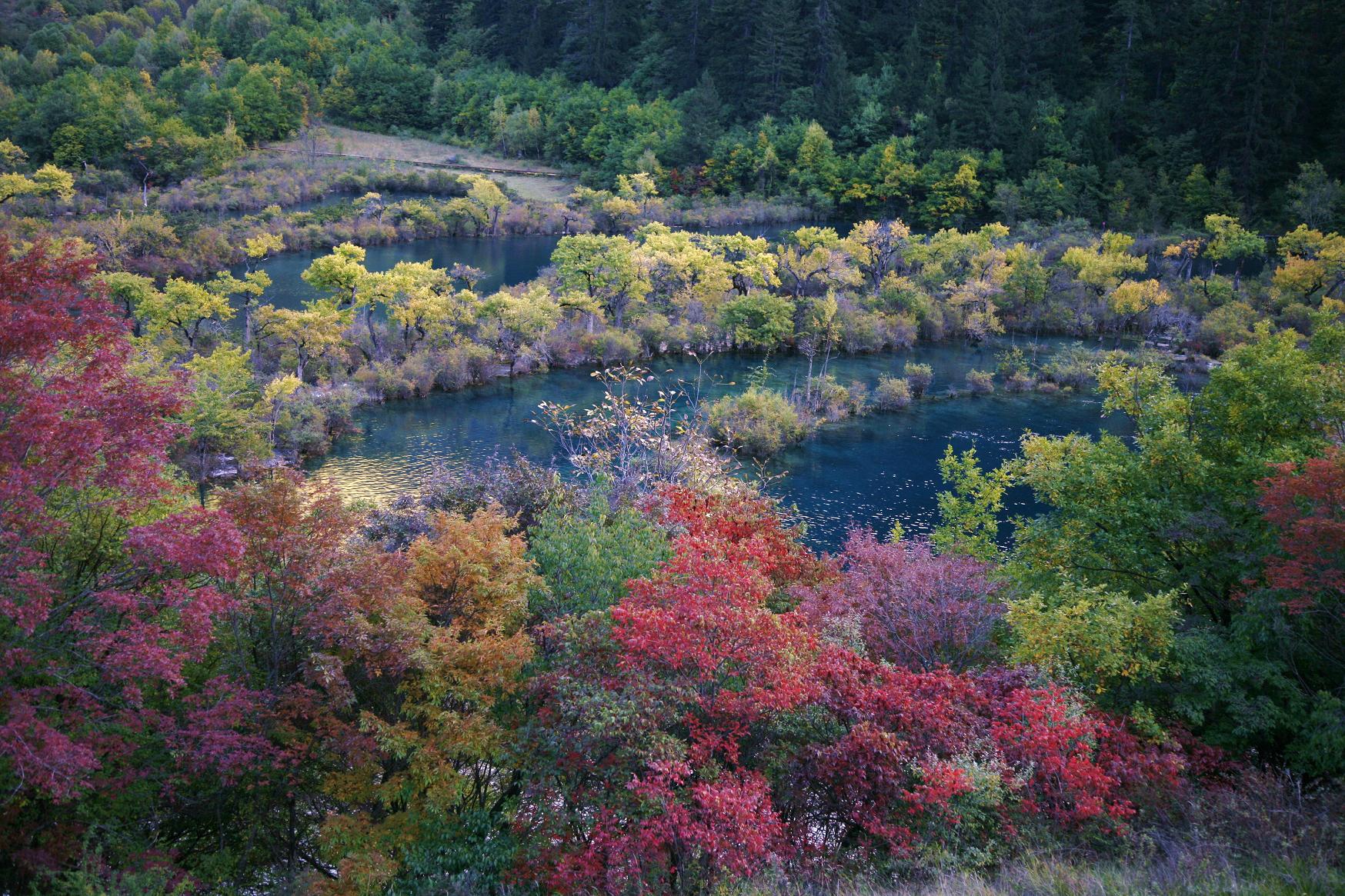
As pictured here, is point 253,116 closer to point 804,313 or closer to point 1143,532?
point 804,313

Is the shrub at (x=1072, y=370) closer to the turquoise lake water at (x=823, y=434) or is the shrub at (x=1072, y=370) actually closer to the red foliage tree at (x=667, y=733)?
the turquoise lake water at (x=823, y=434)

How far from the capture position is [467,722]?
1150 centimetres

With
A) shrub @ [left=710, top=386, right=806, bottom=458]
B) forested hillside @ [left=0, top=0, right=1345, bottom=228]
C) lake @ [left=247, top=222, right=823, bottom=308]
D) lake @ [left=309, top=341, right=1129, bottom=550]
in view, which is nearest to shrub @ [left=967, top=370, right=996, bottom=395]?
lake @ [left=309, top=341, right=1129, bottom=550]

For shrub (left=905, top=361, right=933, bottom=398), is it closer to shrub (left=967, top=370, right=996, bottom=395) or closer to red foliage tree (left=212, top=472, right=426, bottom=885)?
shrub (left=967, top=370, right=996, bottom=395)

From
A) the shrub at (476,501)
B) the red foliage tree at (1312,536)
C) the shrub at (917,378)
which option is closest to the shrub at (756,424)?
the shrub at (917,378)

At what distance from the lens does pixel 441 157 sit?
95.9 metres

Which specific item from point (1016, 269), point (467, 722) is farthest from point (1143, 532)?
point (1016, 269)

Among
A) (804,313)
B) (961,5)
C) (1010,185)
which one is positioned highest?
(961,5)

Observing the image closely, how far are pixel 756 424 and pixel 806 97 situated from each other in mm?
62540

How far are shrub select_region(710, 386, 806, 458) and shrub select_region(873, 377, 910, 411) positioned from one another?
6074mm

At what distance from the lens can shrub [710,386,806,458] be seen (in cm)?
3669

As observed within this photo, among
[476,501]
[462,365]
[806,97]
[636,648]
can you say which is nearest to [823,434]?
[462,365]

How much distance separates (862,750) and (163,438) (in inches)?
357

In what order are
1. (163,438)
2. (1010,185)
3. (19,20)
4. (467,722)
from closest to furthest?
(163,438), (467,722), (1010,185), (19,20)
